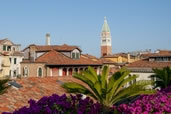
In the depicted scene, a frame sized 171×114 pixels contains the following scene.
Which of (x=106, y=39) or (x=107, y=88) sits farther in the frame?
(x=106, y=39)

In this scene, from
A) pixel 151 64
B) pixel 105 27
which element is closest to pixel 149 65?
pixel 151 64

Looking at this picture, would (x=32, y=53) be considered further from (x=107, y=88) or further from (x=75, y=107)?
(x=75, y=107)

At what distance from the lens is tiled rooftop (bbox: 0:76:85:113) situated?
929 centimetres

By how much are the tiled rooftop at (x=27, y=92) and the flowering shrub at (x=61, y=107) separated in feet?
11.9

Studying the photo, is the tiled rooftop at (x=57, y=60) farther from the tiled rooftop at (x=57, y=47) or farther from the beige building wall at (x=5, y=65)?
the beige building wall at (x=5, y=65)

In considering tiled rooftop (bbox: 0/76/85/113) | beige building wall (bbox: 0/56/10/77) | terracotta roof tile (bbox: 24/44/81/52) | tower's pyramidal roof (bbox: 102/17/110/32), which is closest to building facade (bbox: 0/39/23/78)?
beige building wall (bbox: 0/56/10/77)

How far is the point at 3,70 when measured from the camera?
1864 inches

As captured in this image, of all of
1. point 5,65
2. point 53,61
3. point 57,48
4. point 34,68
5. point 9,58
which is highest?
point 57,48

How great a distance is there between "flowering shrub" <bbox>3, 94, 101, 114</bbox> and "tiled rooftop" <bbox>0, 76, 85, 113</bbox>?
364 centimetres

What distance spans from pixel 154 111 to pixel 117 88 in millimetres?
3527

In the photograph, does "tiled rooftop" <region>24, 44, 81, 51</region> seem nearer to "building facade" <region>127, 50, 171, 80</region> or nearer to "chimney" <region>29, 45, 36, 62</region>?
"chimney" <region>29, 45, 36, 62</region>

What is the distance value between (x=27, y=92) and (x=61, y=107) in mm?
6900

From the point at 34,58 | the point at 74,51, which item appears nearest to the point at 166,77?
the point at 74,51

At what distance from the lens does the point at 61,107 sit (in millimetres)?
4910
